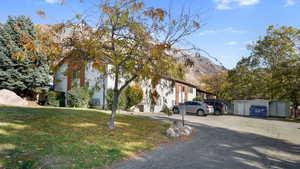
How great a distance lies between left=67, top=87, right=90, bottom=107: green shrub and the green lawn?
1012cm

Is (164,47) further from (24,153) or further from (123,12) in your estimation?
(24,153)

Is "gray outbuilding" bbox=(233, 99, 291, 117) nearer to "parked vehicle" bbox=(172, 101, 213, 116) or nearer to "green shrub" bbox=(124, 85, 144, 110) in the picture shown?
"parked vehicle" bbox=(172, 101, 213, 116)

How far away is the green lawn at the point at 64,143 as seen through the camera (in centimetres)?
523

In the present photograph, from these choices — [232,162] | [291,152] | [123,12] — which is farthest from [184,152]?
[123,12]

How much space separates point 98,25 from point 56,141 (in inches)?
197

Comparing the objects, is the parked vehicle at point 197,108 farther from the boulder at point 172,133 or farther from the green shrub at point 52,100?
the green shrub at point 52,100

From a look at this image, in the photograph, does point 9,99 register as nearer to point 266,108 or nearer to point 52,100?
point 52,100

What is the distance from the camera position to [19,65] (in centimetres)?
1841

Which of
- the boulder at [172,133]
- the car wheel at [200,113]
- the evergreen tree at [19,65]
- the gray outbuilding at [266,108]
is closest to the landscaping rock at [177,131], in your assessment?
the boulder at [172,133]

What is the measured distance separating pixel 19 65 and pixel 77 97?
232 inches

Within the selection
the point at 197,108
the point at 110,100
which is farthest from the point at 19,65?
the point at 197,108

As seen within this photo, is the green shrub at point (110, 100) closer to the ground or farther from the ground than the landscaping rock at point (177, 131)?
farther from the ground

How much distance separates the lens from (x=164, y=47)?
7832 mm

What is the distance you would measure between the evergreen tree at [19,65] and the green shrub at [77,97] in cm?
309
